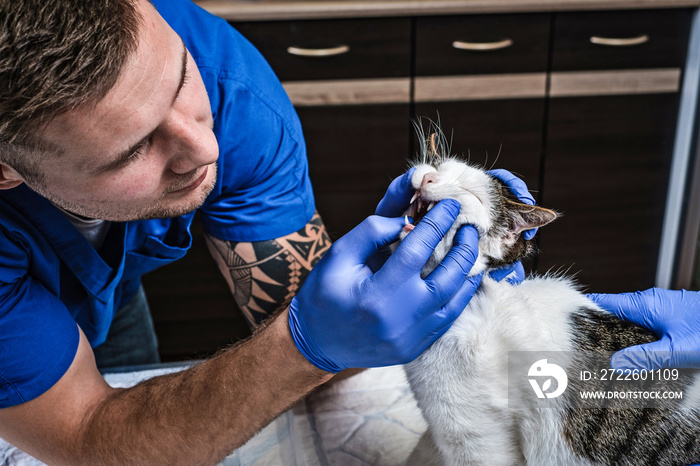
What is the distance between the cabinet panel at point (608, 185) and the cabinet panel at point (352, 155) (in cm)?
56

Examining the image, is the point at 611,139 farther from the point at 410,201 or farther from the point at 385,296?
the point at 385,296

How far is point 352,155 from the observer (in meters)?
1.86

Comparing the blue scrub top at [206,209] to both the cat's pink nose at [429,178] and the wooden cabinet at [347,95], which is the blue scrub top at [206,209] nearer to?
the cat's pink nose at [429,178]

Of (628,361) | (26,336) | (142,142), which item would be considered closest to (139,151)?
(142,142)

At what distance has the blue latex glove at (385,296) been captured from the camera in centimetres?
69

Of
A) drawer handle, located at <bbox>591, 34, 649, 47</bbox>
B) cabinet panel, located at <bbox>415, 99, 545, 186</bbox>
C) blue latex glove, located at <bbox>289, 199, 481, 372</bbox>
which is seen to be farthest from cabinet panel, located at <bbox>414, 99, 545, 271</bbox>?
blue latex glove, located at <bbox>289, 199, 481, 372</bbox>

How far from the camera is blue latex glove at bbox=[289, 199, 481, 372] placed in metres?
0.69

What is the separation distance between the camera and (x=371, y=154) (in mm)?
1861

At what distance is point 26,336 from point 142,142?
0.33 m

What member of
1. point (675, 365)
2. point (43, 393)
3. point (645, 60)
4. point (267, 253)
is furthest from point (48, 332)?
point (645, 60)

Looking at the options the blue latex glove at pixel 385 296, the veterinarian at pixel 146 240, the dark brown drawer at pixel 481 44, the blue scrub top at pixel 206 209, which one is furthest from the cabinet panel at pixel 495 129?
the blue latex glove at pixel 385 296

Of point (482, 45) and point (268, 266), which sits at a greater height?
point (482, 45)

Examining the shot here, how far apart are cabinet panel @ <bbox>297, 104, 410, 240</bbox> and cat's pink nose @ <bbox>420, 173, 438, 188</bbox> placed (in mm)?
1006

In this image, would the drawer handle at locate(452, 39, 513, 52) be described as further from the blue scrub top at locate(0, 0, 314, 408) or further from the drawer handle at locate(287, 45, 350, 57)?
the blue scrub top at locate(0, 0, 314, 408)
